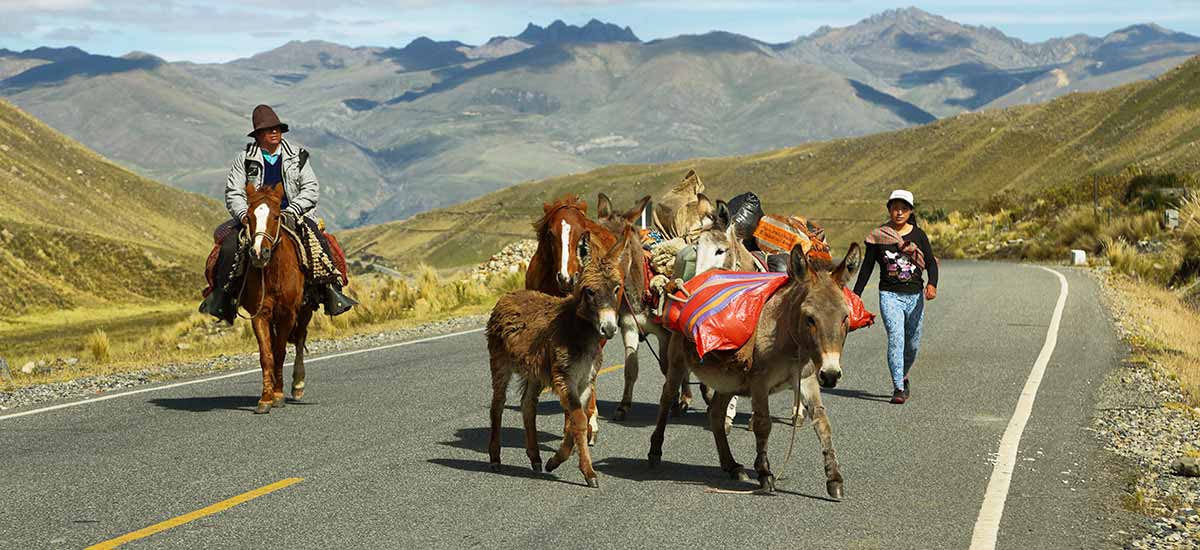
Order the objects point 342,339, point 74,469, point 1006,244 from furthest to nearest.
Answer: point 1006,244 < point 342,339 < point 74,469

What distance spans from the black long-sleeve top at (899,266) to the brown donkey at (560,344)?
472cm

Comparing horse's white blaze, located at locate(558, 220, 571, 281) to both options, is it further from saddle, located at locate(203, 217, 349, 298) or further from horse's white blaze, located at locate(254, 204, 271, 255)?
saddle, located at locate(203, 217, 349, 298)

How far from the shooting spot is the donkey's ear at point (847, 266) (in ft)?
27.7

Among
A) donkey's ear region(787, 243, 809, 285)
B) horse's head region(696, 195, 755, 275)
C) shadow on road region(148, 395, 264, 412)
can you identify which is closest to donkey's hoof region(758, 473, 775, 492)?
donkey's ear region(787, 243, 809, 285)

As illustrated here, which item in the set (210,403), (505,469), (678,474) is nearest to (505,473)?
(505,469)

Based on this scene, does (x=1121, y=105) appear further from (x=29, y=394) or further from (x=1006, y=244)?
(x=29, y=394)

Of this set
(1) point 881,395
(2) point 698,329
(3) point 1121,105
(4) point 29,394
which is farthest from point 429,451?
(3) point 1121,105

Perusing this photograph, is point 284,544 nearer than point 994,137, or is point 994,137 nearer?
point 284,544

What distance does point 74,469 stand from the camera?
32.7ft

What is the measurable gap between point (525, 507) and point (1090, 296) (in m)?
20.4

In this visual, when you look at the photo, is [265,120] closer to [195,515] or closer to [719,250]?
[719,250]

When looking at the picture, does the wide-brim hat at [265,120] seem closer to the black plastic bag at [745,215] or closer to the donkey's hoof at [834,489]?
the black plastic bag at [745,215]

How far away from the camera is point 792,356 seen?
342 inches

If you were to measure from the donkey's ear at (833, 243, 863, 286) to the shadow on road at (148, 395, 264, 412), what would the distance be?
261 inches
